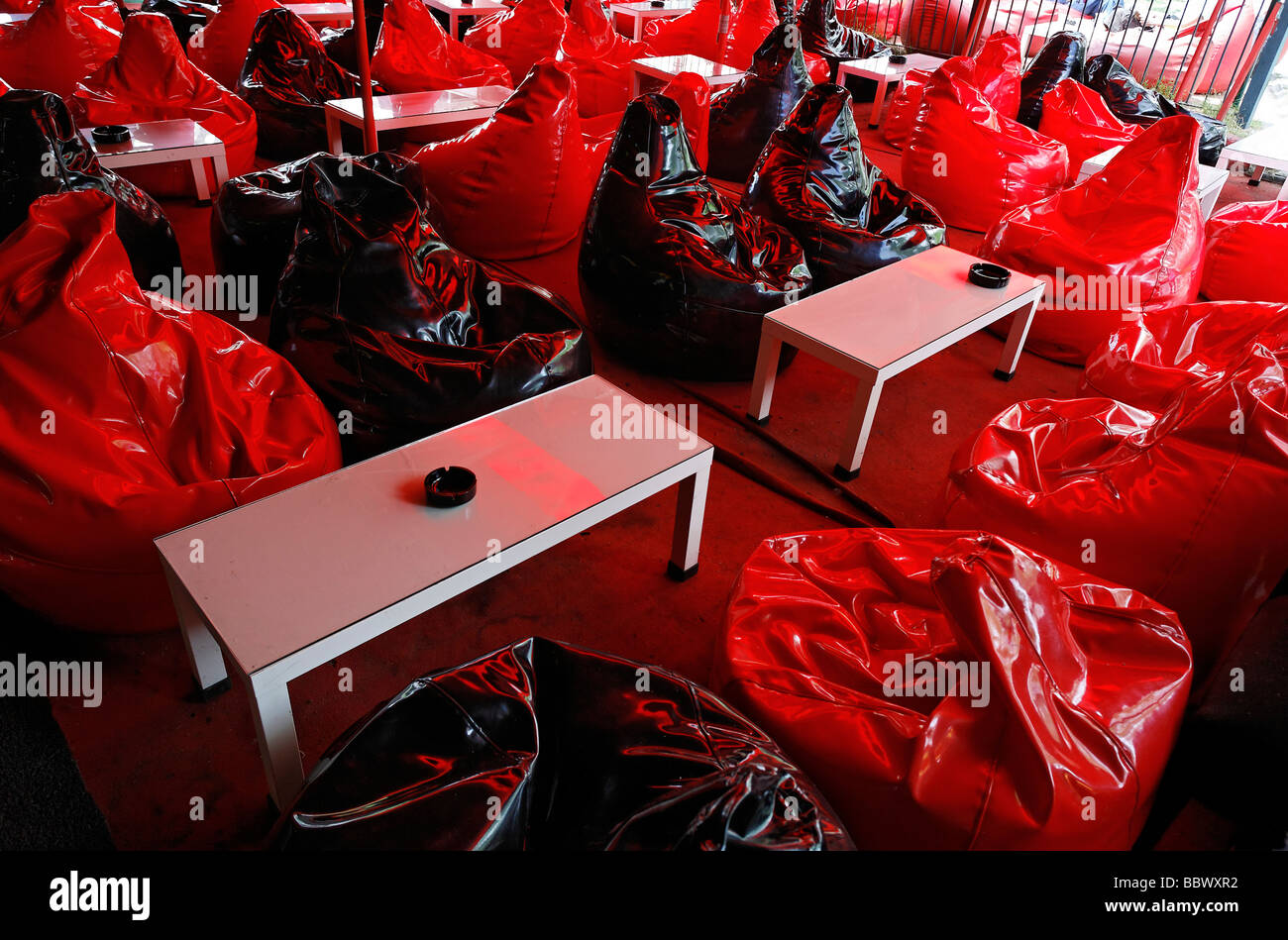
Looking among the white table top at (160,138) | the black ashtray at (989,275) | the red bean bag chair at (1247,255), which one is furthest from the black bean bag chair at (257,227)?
the red bean bag chair at (1247,255)

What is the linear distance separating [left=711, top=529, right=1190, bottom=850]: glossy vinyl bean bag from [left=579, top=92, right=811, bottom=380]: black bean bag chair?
1503 millimetres

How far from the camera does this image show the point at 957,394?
3.50 metres

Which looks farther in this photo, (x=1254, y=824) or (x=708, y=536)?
(x=708, y=536)

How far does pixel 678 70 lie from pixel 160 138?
122 inches

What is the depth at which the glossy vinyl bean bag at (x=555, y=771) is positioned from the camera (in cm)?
118

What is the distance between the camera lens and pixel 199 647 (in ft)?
6.23

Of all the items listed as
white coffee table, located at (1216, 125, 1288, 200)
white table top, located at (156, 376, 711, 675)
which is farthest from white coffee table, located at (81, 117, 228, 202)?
white coffee table, located at (1216, 125, 1288, 200)

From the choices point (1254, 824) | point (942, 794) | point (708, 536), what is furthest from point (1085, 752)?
point (708, 536)

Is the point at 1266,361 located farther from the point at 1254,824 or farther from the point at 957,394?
the point at 957,394

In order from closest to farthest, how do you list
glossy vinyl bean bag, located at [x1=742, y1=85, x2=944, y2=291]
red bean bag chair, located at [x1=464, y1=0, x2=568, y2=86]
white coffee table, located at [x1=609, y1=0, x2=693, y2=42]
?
glossy vinyl bean bag, located at [x1=742, y1=85, x2=944, y2=291]
red bean bag chair, located at [x1=464, y1=0, x2=568, y2=86]
white coffee table, located at [x1=609, y1=0, x2=693, y2=42]

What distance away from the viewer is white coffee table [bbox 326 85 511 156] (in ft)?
14.5

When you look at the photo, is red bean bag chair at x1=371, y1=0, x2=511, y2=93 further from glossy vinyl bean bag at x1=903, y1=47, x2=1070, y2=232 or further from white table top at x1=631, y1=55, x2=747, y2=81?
glossy vinyl bean bag at x1=903, y1=47, x2=1070, y2=232

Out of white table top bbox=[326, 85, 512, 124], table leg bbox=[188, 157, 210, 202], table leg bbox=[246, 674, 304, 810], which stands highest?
white table top bbox=[326, 85, 512, 124]

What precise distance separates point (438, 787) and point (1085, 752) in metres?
1.04
